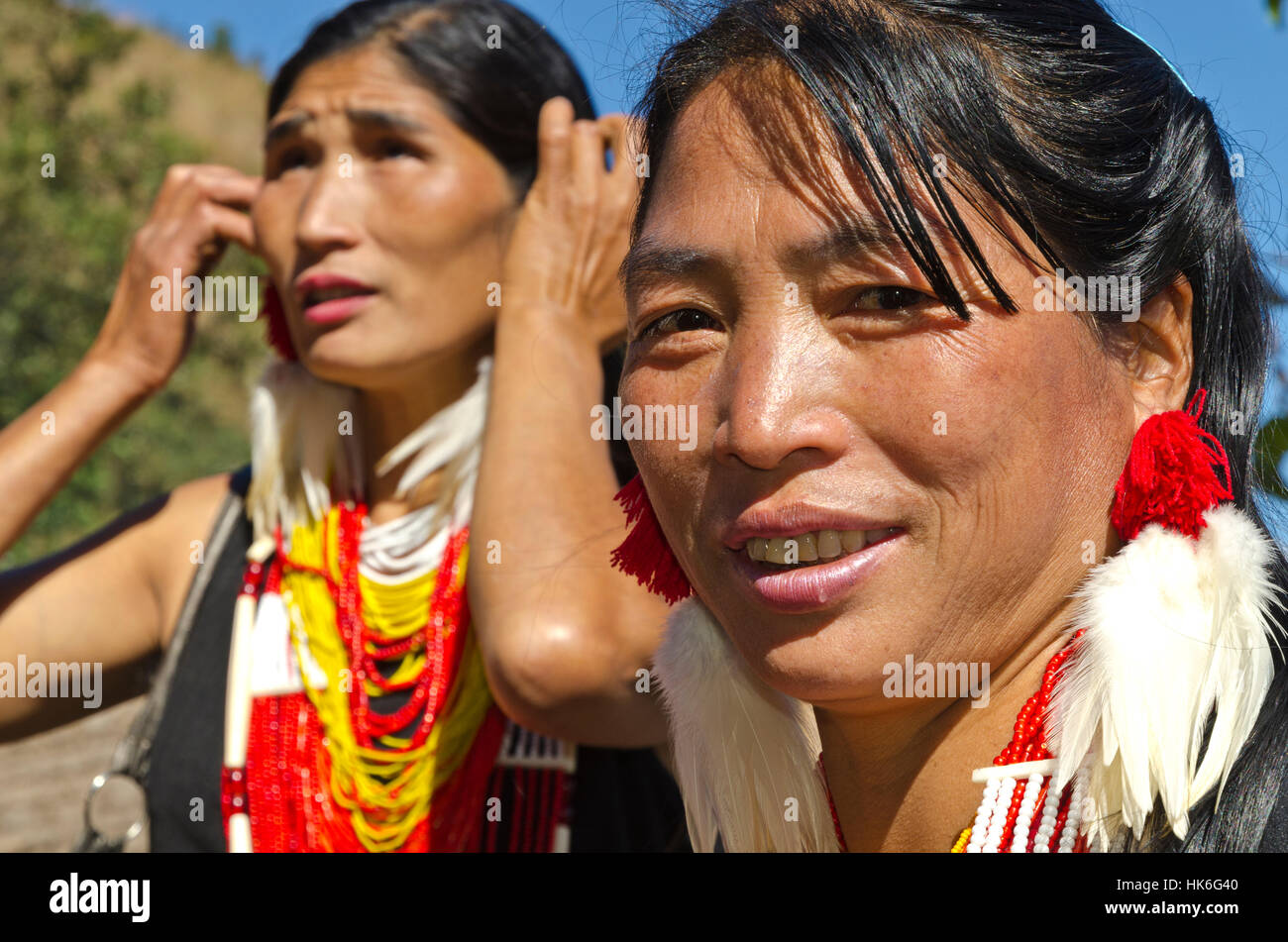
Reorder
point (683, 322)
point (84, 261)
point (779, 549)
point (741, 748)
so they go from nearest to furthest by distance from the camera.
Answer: point (779, 549)
point (683, 322)
point (741, 748)
point (84, 261)

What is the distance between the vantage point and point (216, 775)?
2613mm

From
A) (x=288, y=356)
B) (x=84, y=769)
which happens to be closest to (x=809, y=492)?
(x=288, y=356)

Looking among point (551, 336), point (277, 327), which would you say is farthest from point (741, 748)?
point (277, 327)

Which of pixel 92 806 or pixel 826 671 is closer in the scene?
pixel 826 671

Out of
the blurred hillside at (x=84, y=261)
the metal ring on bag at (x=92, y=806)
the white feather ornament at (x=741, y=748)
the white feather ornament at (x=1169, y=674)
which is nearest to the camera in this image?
the white feather ornament at (x=1169, y=674)

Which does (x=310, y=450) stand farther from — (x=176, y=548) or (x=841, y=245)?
(x=841, y=245)

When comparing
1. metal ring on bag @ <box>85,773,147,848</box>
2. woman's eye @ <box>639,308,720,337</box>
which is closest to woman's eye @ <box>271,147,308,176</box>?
metal ring on bag @ <box>85,773,147,848</box>

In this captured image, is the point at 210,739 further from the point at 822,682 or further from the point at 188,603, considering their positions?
the point at 822,682

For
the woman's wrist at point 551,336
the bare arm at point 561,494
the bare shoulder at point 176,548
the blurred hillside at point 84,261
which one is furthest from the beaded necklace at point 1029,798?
the blurred hillside at point 84,261

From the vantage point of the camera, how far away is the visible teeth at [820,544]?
138 cm

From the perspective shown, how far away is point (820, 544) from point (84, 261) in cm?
1123

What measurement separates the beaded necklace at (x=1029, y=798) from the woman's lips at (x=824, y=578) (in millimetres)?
257

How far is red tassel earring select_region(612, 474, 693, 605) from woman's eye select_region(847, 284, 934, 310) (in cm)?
52

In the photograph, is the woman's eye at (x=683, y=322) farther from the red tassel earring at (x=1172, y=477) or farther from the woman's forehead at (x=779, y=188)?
the red tassel earring at (x=1172, y=477)
